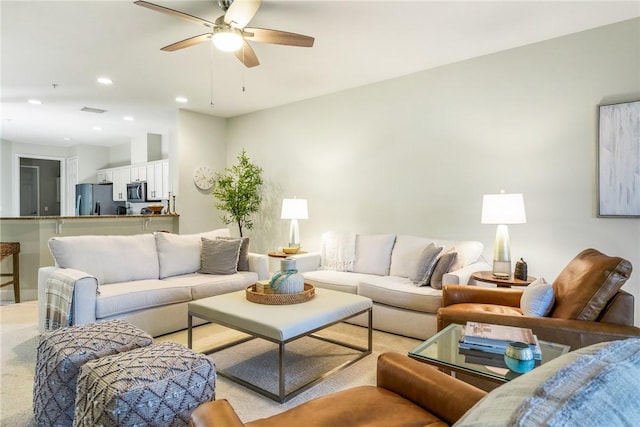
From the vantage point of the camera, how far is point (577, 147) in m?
3.28

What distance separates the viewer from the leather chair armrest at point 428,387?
1234mm

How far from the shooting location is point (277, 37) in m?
2.82

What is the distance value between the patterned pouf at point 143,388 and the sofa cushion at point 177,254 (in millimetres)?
2220

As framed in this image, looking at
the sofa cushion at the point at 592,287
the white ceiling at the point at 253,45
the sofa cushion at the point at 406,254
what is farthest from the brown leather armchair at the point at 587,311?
the white ceiling at the point at 253,45

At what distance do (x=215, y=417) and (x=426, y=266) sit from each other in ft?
8.84

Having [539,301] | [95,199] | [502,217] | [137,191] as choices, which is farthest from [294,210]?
[95,199]

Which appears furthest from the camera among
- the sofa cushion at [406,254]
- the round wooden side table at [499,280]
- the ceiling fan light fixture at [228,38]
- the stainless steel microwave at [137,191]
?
the stainless steel microwave at [137,191]

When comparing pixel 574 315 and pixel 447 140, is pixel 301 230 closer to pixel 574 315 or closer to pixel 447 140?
pixel 447 140

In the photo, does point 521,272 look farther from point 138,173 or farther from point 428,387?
point 138,173

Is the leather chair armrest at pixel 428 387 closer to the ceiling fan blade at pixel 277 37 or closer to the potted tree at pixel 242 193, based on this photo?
the ceiling fan blade at pixel 277 37

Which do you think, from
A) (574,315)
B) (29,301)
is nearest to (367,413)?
(574,315)

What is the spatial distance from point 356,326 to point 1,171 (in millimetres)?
8777

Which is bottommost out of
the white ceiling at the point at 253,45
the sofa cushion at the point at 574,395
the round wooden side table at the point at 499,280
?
the round wooden side table at the point at 499,280

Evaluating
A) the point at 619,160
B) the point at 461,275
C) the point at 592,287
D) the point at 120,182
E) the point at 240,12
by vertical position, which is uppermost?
the point at 240,12
